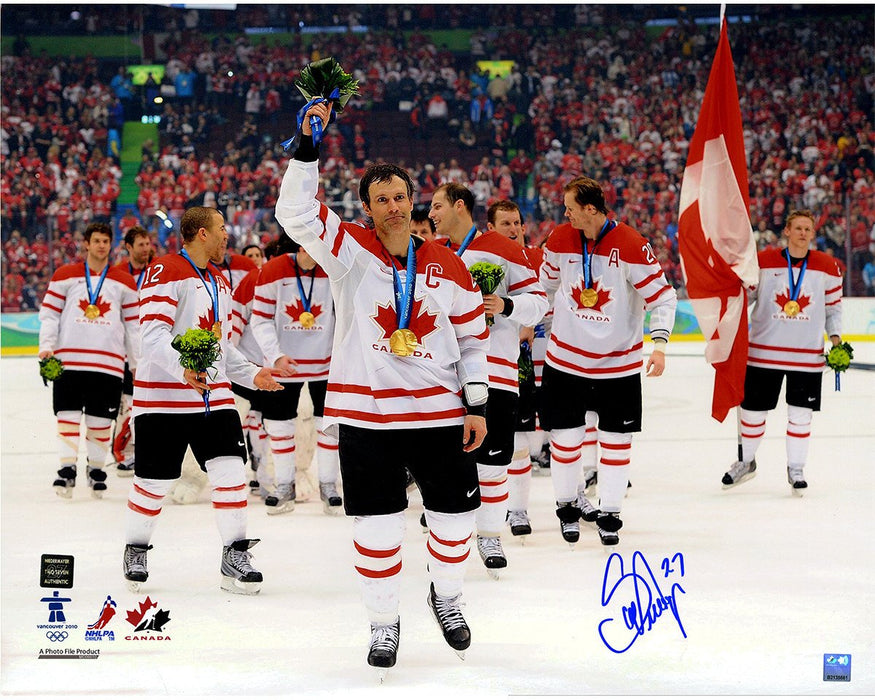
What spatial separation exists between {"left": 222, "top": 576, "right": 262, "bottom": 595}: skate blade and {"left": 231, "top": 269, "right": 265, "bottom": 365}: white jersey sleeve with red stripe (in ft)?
7.10

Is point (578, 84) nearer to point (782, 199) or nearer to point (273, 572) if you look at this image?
point (782, 199)

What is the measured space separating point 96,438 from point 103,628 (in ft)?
10.5

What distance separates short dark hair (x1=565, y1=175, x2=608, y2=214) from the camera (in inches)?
186

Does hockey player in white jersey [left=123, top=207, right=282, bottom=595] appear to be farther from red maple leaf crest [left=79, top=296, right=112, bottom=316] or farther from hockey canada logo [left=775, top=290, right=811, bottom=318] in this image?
hockey canada logo [left=775, top=290, right=811, bottom=318]

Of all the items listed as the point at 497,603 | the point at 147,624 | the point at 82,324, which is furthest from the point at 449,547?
the point at 82,324

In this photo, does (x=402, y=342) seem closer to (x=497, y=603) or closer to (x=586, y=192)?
(x=497, y=603)

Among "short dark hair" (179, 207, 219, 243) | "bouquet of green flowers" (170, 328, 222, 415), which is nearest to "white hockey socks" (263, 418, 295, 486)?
"short dark hair" (179, 207, 219, 243)

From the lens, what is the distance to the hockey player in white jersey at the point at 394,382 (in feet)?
10.5

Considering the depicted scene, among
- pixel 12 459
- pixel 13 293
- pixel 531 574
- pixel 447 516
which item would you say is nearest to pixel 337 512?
pixel 531 574

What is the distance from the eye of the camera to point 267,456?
6.57 metres

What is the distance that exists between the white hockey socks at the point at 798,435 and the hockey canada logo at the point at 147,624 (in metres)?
3.82

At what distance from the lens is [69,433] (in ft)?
21.2

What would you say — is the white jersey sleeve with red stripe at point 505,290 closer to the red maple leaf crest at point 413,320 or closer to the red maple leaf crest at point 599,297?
the red maple leaf crest at point 599,297

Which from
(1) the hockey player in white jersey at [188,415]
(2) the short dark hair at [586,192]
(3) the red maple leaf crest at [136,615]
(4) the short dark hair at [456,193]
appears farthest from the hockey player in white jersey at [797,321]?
(3) the red maple leaf crest at [136,615]
